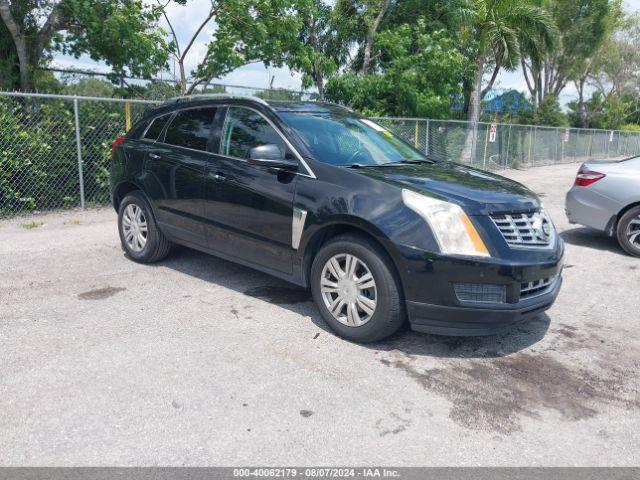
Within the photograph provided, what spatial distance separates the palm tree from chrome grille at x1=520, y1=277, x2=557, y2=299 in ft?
53.5

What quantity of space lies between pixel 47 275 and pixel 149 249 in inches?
41.0

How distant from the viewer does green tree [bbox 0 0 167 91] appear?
10.2 m

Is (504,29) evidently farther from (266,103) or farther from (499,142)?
(266,103)

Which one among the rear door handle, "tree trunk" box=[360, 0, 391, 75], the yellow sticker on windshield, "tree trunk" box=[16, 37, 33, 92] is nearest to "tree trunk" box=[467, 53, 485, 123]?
"tree trunk" box=[360, 0, 391, 75]

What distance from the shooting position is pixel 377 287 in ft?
12.9

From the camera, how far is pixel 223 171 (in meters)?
4.97

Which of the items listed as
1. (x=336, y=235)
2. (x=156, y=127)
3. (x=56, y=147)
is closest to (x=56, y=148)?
(x=56, y=147)

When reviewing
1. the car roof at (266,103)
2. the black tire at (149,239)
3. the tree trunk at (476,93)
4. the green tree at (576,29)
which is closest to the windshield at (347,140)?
the car roof at (266,103)

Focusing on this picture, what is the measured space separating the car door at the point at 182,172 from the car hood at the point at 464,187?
66.4 inches

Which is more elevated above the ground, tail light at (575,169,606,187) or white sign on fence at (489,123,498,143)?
white sign on fence at (489,123,498,143)

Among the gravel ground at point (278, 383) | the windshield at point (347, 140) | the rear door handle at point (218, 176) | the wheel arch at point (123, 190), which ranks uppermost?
the windshield at point (347, 140)

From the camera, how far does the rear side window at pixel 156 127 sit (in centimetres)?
584

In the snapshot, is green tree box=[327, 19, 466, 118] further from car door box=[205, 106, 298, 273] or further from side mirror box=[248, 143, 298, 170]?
side mirror box=[248, 143, 298, 170]

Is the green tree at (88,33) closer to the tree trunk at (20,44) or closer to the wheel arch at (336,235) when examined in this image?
the tree trunk at (20,44)
